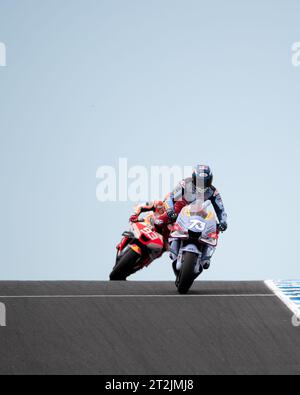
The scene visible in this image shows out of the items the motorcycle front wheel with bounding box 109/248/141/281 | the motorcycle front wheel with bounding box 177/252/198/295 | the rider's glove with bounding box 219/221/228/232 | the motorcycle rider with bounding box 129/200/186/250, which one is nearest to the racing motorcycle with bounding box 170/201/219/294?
the motorcycle front wheel with bounding box 177/252/198/295

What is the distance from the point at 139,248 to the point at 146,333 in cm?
710

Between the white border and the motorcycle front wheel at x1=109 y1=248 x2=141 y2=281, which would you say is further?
the motorcycle front wheel at x1=109 y1=248 x2=141 y2=281

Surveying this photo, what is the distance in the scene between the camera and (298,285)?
807 inches

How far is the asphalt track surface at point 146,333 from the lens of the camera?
1468cm

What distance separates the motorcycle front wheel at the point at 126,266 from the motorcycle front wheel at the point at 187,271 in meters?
3.95

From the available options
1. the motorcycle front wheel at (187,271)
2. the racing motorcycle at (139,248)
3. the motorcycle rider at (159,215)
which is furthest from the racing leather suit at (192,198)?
the racing motorcycle at (139,248)

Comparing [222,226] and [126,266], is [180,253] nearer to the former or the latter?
[222,226]

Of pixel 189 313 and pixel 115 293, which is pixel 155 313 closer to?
pixel 189 313

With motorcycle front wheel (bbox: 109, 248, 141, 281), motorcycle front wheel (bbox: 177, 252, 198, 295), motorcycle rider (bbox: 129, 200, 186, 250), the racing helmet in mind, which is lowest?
motorcycle front wheel (bbox: 109, 248, 141, 281)

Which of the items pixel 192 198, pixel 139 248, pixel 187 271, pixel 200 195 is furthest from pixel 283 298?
pixel 139 248

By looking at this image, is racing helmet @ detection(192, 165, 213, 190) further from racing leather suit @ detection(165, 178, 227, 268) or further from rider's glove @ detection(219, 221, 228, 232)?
rider's glove @ detection(219, 221, 228, 232)

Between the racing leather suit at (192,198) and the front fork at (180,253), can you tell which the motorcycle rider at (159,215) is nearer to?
the racing leather suit at (192,198)

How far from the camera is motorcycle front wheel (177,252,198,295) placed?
18984 millimetres

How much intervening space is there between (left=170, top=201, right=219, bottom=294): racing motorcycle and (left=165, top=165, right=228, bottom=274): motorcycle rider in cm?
6
